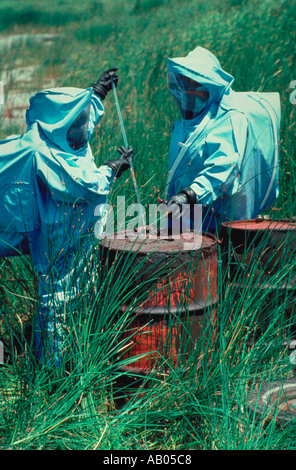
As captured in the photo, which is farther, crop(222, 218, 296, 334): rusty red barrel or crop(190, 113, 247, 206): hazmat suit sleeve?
crop(190, 113, 247, 206): hazmat suit sleeve

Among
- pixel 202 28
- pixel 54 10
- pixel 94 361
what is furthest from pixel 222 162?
pixel 54 10

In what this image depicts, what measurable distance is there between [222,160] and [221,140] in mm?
180

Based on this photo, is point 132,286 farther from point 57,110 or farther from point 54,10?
point 54,10

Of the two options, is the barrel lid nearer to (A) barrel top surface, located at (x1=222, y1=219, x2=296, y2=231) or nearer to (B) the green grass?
(A) barrel top surface, located at (x1=222, y1=219, x2=296, y2=231)

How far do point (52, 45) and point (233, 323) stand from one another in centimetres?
1262

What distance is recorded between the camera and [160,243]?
318 centimetres

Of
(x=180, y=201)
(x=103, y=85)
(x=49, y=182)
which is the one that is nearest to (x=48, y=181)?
(x=49, y=182)

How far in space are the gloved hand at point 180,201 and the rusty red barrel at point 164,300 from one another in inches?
16.1

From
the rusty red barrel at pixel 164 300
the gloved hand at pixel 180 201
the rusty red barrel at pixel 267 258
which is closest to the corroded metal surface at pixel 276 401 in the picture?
the rusty red barrel at pixel 267 258

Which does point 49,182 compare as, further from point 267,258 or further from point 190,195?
point 267,258

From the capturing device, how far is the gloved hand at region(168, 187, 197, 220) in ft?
11.5

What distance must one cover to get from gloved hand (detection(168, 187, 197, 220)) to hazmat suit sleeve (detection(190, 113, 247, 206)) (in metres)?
0.04

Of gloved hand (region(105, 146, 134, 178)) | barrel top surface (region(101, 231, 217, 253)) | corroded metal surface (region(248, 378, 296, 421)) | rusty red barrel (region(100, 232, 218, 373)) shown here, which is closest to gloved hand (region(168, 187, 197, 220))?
barrel top surface (region(101, 231, 217, 253))

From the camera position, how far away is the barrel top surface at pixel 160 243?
3.09 m
